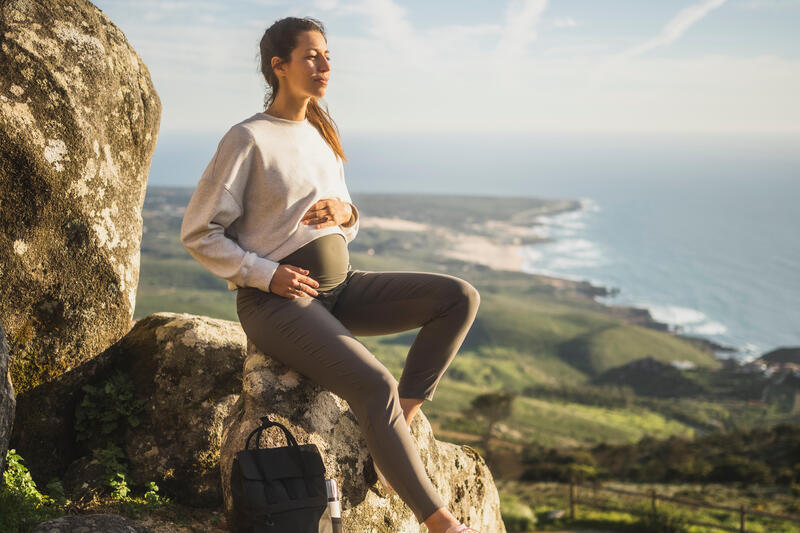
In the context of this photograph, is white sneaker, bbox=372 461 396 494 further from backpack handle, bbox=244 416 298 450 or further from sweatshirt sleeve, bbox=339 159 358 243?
sweatshirt sleeve, bbox=339 159 358 243

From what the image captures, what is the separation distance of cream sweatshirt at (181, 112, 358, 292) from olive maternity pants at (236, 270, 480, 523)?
214 millimetres

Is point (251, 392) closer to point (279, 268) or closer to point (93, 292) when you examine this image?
point (279, 268)

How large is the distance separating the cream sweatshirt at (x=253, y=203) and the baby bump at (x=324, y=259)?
1.5 inches

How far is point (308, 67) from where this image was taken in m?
3.69

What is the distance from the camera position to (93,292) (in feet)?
14.6

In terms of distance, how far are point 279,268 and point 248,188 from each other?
0.50 m

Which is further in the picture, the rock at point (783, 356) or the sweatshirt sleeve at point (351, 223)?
the rock at point (783, 356)

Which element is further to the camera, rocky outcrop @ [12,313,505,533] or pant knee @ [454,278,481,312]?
pant knee @ [454,278,481,312]

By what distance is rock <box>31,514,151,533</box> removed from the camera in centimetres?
288

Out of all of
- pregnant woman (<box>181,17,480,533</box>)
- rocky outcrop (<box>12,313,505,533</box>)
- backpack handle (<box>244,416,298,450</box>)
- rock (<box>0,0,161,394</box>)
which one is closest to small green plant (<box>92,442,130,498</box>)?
rocky outcrop (<box>12,313,505,533</box>)

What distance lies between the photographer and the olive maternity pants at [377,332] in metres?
3.19

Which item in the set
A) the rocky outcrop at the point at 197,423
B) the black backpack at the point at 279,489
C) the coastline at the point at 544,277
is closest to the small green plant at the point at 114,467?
the rocky outcrop at the point at 197,423

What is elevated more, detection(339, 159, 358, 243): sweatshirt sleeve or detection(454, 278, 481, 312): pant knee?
detection(339, 159, 358, 243): sweatshirt sleeve

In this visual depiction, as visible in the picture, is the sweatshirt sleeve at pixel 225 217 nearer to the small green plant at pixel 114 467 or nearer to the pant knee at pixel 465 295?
the pant knee at pixel 465 295
